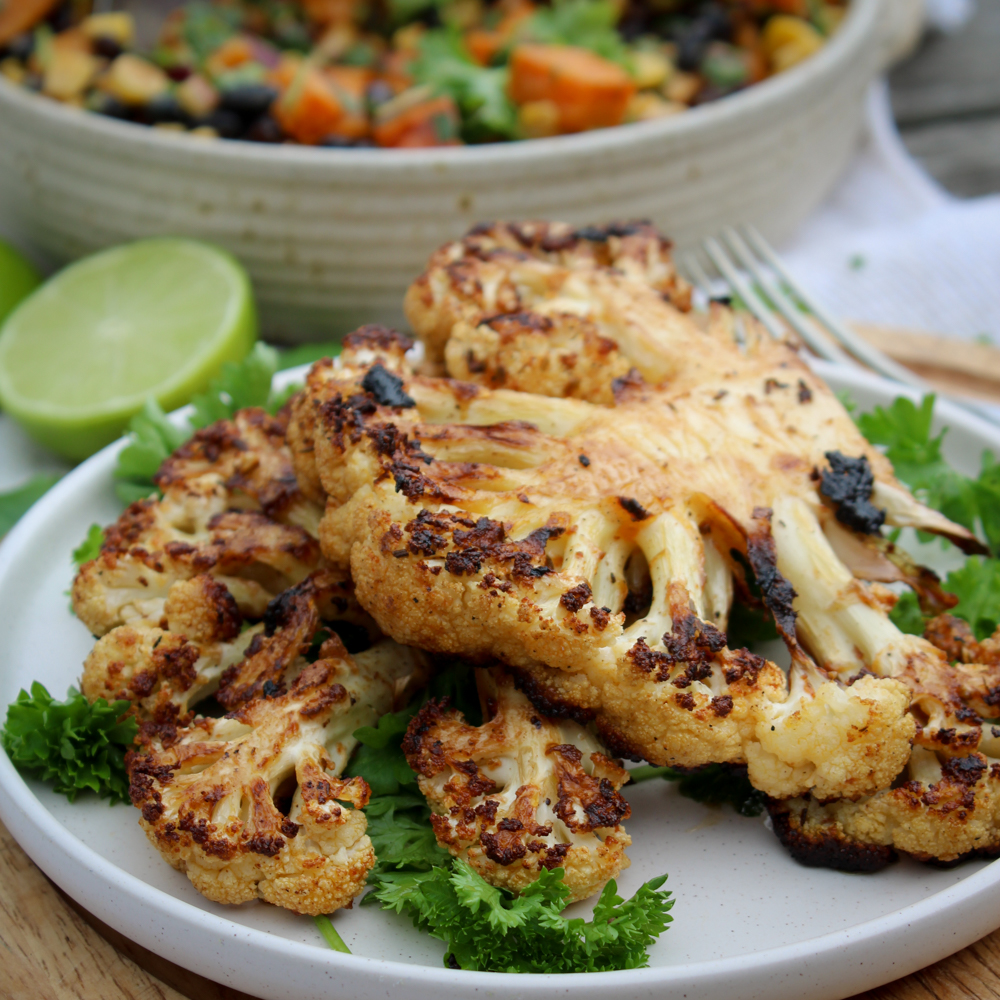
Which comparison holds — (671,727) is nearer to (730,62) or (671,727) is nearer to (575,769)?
(575,769)

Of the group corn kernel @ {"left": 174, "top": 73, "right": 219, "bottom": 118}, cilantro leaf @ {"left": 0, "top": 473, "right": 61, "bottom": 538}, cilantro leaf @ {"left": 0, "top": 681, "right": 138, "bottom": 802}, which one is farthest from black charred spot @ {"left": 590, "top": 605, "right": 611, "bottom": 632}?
corn kernel @ {"left": 174, "top": 73, "right": 219, "bottom": 118}

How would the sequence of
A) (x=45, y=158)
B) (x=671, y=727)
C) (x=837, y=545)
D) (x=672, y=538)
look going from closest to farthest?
(x=671, y=727) → (x=672, y=538) → (x=837, y=545) → (x=45, y=158)

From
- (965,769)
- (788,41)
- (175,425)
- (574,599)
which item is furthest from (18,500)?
(788,41)

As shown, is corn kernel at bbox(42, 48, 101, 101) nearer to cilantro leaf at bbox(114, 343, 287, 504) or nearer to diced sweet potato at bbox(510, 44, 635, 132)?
diced sweet potato at bbox(510, 44, 635, 132)

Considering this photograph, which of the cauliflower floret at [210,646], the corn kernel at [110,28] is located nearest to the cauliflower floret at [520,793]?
the cauliflower floret at [210,646]

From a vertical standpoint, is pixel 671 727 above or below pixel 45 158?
above

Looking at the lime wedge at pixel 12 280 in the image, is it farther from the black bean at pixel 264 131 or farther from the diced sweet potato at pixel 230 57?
the diced sweet potato at pixel 230 57

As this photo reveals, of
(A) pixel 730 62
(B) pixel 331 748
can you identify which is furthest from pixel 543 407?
(A) pixel 730 62
